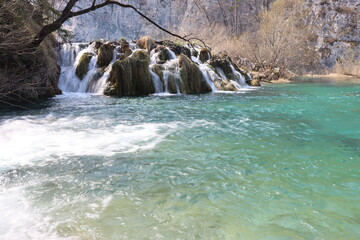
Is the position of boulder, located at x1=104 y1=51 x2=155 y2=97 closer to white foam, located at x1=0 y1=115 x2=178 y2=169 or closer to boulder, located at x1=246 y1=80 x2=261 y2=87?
white foam, located at x1=0 y1=115 x2=178 y2=169

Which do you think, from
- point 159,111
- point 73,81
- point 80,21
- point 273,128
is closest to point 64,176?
point 273,128

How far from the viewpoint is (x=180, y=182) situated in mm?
3590

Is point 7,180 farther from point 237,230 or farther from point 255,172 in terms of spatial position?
point 255,172

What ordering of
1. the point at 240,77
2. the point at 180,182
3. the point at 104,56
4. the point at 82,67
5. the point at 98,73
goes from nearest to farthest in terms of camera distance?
the point at 180,182
the point at 98,73
the point at 82,67
the point at 104,56
the point at 240,77

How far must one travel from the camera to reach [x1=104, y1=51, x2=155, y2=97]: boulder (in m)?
14.8

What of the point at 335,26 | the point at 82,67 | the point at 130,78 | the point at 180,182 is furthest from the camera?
the point at 335,26

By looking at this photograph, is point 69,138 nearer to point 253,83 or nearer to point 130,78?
point 130,78

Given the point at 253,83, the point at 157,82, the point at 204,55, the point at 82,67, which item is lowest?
the point at 253,83

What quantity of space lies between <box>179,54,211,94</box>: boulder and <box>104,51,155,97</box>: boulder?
2221 millimetres

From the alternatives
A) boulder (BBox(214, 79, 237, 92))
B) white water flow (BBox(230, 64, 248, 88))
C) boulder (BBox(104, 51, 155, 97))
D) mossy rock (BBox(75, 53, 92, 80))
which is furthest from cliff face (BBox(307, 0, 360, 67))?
mossy rock (BBox(75, 53, 92, 80))

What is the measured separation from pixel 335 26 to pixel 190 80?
50.2 m

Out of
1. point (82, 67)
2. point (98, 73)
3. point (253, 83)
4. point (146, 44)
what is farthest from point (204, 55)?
point (82, 67)

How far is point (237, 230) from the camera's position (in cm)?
255

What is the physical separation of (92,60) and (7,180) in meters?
14.6
